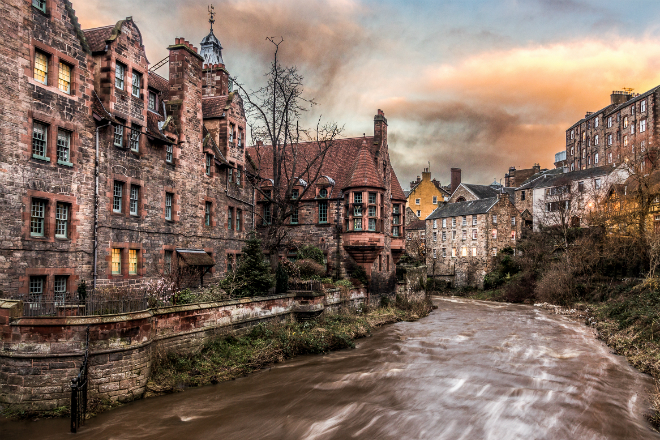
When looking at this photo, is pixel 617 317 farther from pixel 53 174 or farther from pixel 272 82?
pixel 53 174

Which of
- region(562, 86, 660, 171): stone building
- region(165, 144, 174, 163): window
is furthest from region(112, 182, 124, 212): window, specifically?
region(562, 86, 660, 171): stone building

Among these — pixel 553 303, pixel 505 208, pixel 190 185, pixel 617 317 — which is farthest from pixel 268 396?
pixel 505 208

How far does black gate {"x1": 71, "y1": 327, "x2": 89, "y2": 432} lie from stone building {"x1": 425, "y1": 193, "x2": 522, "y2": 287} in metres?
51.6

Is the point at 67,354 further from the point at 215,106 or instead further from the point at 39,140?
the point at 215,106

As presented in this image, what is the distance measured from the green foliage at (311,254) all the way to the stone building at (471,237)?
32.4 m

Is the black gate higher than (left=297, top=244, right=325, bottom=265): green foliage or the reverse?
the reverse

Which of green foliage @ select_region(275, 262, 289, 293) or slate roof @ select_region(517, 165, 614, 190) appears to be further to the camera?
slate roof @ select_region(517, 165, 614, 190)

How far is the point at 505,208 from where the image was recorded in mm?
59188

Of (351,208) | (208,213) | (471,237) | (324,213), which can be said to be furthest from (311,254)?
(471,237)

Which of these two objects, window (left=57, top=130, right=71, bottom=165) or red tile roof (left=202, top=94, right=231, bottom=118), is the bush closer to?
red tile roof (left=202, top=94, right=231, bottom=118)

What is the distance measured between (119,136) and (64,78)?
3.22 m

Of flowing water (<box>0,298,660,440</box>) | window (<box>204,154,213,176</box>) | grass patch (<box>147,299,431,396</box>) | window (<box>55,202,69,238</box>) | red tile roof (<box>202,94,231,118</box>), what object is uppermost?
red tile roof (<box>202,94,231,118</box>)

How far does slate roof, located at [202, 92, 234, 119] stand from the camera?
28.7 meters

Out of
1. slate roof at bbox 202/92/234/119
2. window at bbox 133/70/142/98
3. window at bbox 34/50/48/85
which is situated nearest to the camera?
window at bbox 34/50/48/85
